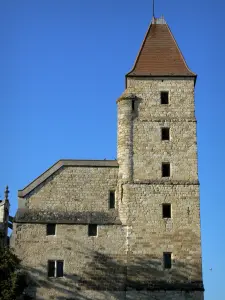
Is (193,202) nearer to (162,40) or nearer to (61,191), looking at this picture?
(61,191)

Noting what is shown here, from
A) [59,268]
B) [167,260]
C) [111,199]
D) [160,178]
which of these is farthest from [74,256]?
[160,178]

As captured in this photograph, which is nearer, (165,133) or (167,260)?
(167,260)

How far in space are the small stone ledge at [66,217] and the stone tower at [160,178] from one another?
877mm

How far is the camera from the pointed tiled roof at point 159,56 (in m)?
37.1

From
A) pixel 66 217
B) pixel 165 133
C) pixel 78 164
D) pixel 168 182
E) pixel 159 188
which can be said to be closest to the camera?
pixel 66 217

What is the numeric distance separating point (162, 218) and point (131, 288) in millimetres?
4500

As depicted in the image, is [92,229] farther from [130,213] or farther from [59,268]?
[59,268]

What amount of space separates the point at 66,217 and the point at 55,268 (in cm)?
309

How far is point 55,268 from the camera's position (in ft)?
108

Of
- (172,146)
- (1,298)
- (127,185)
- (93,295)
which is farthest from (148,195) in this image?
(1,298)

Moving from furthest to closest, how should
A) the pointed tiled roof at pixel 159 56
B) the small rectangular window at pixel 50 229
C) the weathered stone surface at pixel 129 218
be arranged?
the pointed tiled roof at pixel 159 56 < the small rectangular window at pixel 50 229 < the weathered stone surface at pixel 129 218

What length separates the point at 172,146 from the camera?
35.3 meters

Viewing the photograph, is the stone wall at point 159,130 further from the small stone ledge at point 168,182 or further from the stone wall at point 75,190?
the stone wall at point 75,190

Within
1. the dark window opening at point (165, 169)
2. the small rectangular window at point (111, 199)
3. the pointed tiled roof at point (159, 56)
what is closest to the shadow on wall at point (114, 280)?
the small rectangular window at point (111, 199)
